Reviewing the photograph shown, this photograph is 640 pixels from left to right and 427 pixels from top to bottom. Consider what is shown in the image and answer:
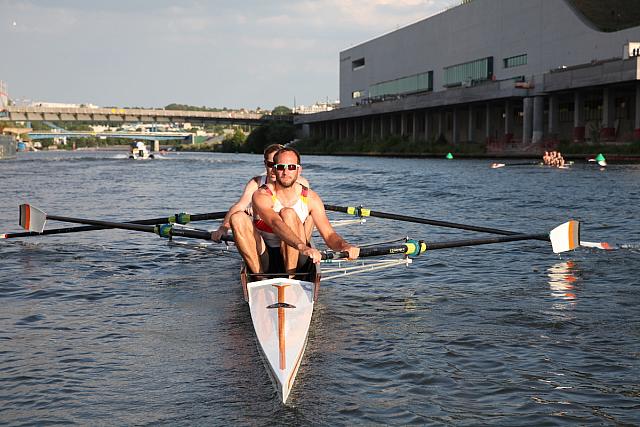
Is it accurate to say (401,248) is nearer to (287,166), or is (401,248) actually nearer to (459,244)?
(459,244)

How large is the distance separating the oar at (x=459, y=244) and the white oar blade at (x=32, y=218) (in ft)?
28.7

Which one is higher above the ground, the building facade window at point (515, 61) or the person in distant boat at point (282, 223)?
the building facade window at point (515, 61)

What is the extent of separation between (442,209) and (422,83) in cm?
7898

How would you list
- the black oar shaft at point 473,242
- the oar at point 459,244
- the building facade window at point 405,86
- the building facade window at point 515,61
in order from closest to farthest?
the oar at point 459,244, the black oar shaft at point 473,242, the building facade window at point 515,61, the building facade window at point 405,86

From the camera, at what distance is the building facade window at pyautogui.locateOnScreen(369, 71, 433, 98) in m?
101

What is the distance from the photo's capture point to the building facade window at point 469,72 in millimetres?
85562

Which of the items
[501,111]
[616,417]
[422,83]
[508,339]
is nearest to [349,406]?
[616,417]

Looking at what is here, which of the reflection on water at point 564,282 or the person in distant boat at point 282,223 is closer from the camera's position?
the person in distant boat at point 282,223

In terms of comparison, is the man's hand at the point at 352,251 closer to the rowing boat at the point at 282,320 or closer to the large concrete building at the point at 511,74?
the rowing boat at the point at 282,320

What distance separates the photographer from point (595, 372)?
302 inches

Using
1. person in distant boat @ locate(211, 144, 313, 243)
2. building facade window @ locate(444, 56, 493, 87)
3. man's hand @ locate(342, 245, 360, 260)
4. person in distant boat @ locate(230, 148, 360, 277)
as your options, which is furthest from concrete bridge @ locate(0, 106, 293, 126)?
man's hand @ locate(342, 245, 360, 260)

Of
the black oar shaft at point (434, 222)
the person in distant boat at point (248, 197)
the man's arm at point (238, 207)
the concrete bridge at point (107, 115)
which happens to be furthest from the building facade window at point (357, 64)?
the man's arm at point (238, 207)

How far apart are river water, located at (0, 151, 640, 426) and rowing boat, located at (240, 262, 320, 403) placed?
0.27 metres

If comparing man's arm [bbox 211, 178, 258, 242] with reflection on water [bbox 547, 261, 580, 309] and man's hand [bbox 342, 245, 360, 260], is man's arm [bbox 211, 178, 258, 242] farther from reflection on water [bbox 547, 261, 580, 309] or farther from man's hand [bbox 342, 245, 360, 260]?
reflection on water [bbox 547, 261, 580, 309]
